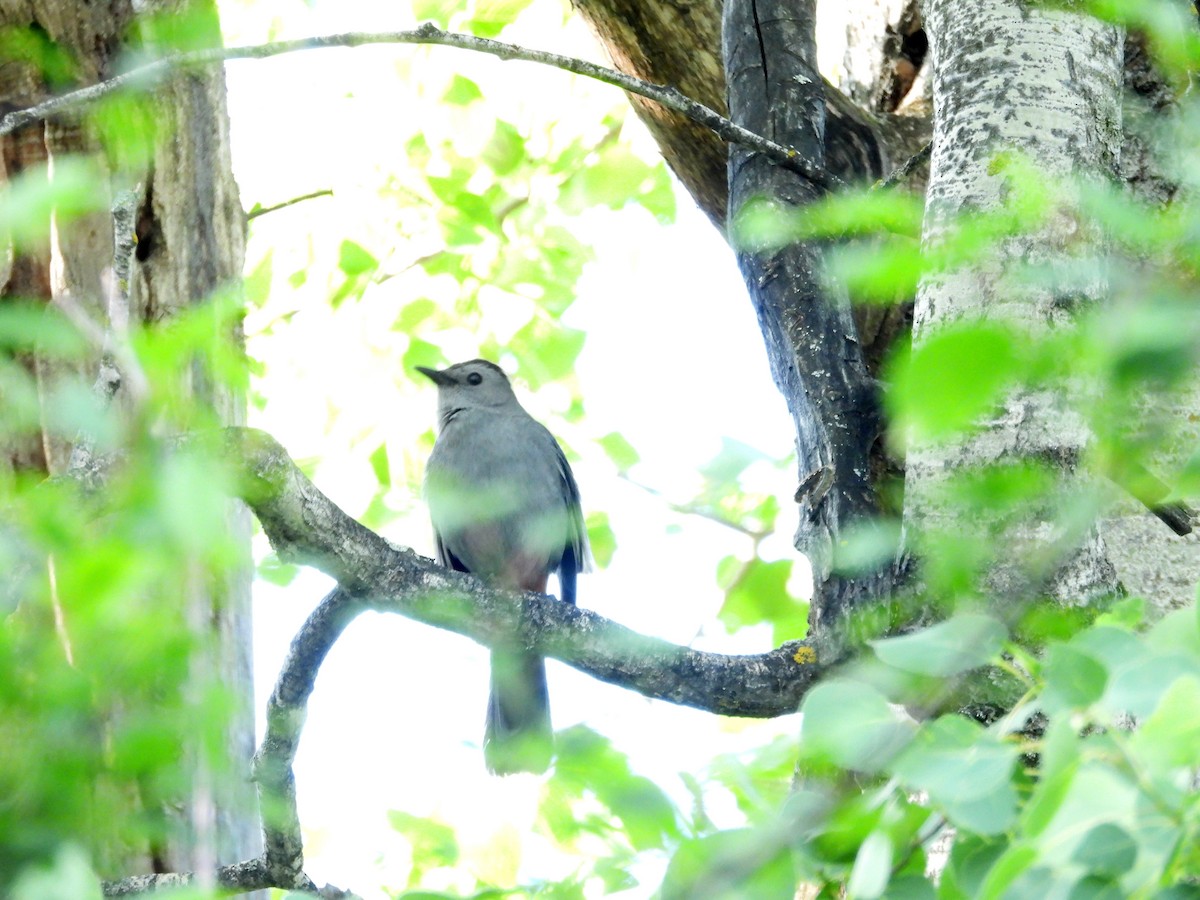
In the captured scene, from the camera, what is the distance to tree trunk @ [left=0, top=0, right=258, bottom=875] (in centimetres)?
360

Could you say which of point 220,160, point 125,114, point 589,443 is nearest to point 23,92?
point 220,160

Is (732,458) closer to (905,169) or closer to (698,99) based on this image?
(905,169)

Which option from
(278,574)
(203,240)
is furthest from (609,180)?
(278,574)

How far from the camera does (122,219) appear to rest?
2258mm

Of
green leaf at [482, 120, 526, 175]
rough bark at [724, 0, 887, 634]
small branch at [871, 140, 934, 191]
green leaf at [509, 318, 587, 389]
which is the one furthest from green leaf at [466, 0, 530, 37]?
small branch at [871, 140, 934, 191]

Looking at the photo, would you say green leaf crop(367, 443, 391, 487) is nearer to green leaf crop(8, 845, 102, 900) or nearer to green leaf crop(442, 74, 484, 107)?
green leaf crop(442, 74, 484, 107)

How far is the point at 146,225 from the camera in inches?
149

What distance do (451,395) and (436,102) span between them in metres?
1.30

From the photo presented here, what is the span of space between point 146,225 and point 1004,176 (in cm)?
260

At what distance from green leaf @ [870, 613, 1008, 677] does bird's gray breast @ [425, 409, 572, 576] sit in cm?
358

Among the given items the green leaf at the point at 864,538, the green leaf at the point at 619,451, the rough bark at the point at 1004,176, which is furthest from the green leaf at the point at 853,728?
the green leaf at the point at 619,451

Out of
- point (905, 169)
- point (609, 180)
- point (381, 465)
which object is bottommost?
point (381, 465)

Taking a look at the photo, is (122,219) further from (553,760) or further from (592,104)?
(592,104)

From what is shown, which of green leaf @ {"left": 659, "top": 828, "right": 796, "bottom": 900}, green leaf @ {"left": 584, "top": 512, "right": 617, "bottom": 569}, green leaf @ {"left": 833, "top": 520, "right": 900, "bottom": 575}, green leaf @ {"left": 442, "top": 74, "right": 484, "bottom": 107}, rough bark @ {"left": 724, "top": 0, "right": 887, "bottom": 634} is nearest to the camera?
green leaf @ {"left": 659, "top": 828, "right": 796, "bottom": 900}
